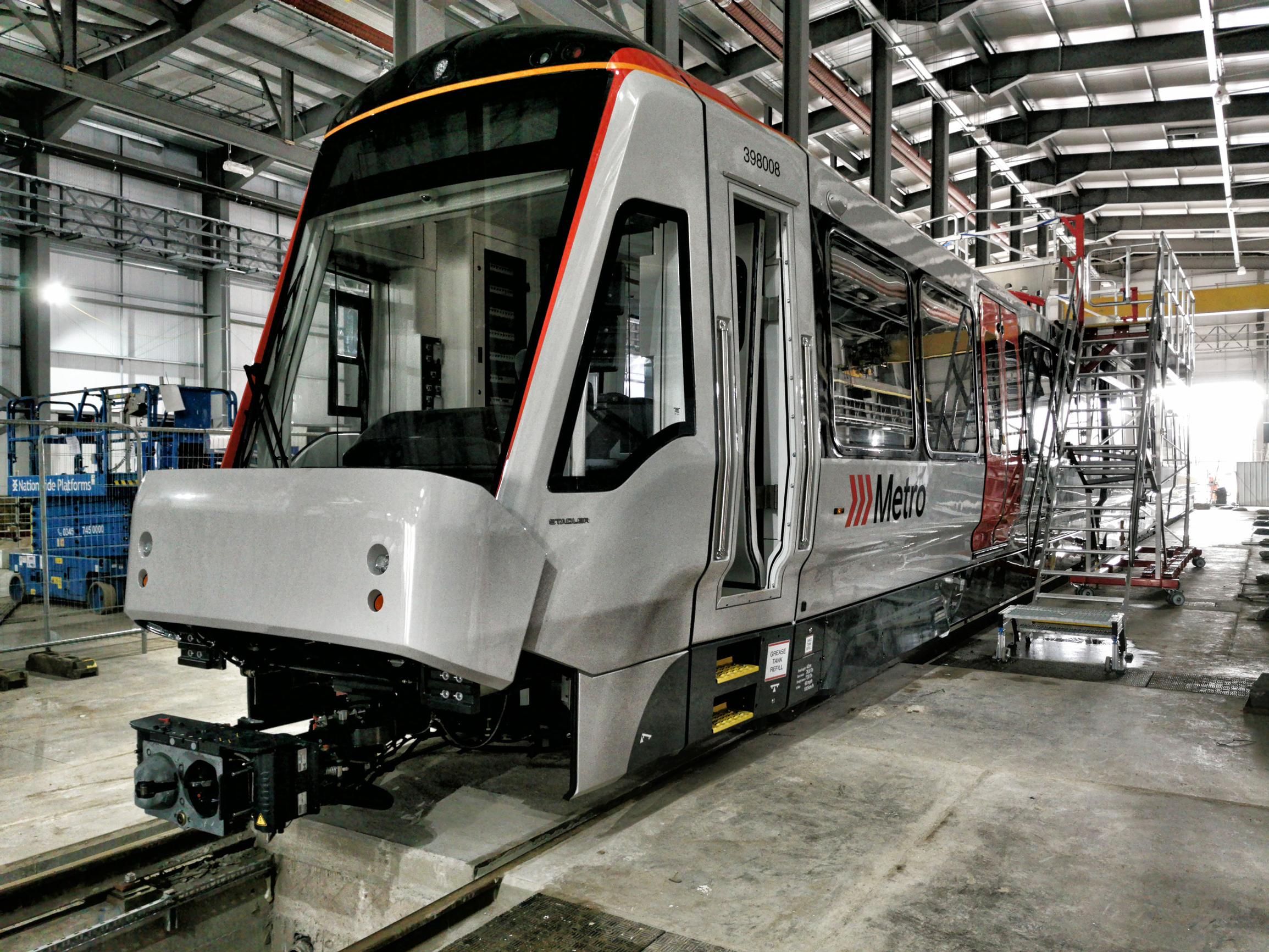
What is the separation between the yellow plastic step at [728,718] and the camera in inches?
178

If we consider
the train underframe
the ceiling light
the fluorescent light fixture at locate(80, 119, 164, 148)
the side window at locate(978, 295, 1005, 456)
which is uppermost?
the fluorescent light fixture at locate(80, 119, 164, 148)

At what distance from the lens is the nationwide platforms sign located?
11.3m

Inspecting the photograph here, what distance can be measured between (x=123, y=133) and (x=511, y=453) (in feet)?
70.2

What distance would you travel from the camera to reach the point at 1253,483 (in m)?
34.1

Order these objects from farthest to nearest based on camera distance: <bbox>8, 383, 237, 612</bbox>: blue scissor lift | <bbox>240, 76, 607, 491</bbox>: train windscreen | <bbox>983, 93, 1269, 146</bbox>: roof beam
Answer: <bbox>983, 93, 1269, 146</bbox>: roof beam, <bbox>8, 383, 237, 612</bbox>: blue scissor lift, <bbox>240, 76, 607, 491</bbox>: train windscreen

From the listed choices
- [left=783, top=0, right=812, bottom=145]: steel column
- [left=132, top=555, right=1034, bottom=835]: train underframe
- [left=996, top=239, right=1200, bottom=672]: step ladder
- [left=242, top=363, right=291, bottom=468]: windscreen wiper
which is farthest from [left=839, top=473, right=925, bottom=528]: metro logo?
[left=783, top=0, right=812, bottom=145]: steel column

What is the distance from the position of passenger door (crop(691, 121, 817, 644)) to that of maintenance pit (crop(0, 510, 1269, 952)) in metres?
0.95

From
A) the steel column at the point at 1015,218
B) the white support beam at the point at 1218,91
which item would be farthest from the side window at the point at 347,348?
the steel column at the point at 1015,218

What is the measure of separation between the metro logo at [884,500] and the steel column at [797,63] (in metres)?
5.19

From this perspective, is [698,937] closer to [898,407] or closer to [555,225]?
[555,225]

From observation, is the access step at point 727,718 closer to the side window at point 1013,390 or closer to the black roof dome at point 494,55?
the black roof dome at point 494,55

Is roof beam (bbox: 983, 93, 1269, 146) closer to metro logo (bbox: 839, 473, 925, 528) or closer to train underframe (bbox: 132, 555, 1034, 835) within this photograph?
metro logo (bbox: 839, 473, 925, 528)

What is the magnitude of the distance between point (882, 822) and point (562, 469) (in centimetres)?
219

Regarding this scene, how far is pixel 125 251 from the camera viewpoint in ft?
69.3
